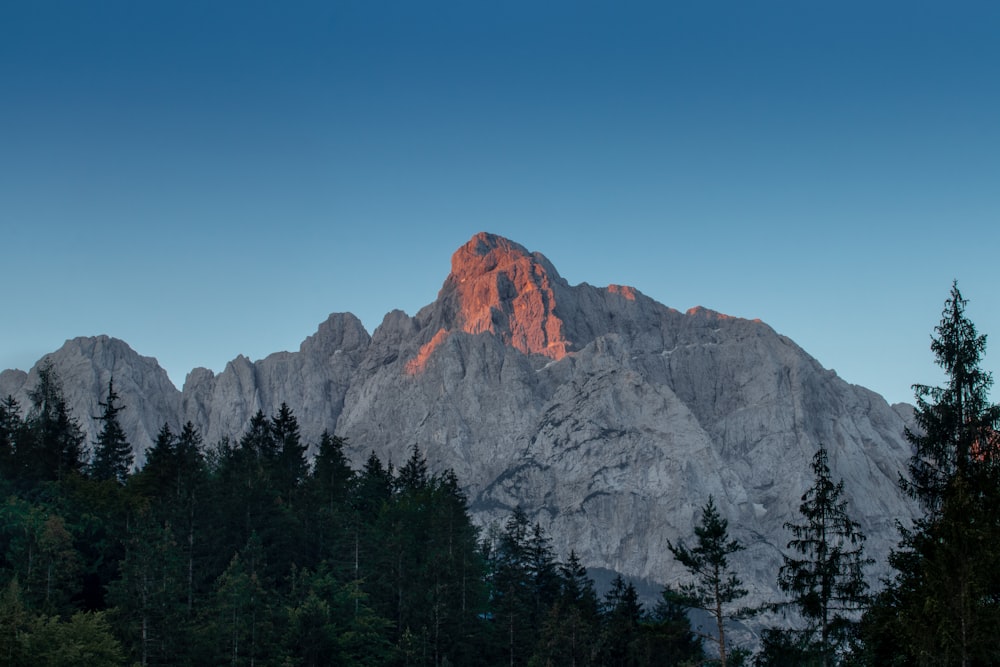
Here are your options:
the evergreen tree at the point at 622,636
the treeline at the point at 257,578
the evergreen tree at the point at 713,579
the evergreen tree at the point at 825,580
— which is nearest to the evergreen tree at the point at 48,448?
the treeline at the point at 257,578

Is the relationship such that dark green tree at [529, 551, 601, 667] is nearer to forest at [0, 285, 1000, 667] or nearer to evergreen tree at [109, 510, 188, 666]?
forest at [0, 285, 1000, 667]

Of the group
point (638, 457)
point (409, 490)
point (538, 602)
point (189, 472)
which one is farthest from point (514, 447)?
point (189, 472)

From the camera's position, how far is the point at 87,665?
50.5 meters

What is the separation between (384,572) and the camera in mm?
78688

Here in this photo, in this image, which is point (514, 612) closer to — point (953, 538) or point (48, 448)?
point (48, 448)

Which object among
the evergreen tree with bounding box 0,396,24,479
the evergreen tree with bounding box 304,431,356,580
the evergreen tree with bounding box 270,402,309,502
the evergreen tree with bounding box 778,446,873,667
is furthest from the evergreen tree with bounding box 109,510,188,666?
the evergreen tree with bounding box 778,446,873,667

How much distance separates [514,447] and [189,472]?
385 ft

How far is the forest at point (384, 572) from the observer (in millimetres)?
34125

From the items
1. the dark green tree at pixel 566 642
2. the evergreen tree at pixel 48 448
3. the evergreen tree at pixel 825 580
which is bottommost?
the dark green tree at pixel 566 642

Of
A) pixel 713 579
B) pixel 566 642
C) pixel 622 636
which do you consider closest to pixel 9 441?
pixel 566 642

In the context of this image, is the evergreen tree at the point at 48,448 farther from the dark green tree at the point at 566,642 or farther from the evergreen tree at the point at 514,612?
the dark green tree at the point at 566,642

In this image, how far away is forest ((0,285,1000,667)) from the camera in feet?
112

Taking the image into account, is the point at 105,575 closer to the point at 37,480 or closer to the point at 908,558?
the point at 37,480

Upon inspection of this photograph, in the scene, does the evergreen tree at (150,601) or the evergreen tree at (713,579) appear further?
the evergreen tree at (150,601)
